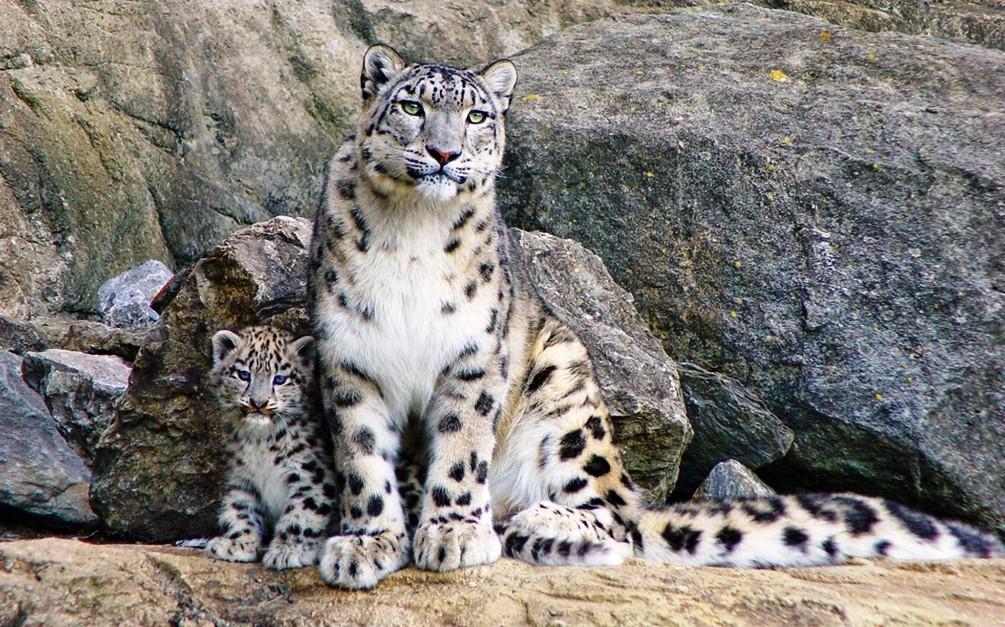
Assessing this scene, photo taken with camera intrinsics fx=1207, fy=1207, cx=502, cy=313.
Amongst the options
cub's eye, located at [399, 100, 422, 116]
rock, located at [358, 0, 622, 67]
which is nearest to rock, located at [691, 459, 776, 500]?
cub's eye, located at [399, 100, 422, 116]

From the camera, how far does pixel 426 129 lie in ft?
15.3

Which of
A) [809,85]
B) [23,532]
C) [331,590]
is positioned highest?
[809,85]

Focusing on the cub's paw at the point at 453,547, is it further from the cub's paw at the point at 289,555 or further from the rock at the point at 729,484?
the rock at the point at 729,484

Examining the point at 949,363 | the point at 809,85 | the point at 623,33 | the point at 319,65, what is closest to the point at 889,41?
the point at 809,85

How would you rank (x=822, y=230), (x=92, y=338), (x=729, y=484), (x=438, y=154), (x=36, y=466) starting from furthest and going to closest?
(x=92, y=338), (x=822, y=230), (x=36, y=466), (x=729, y=484), (x=438, y=154)

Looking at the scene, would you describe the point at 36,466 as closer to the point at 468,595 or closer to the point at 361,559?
the point at 361,559

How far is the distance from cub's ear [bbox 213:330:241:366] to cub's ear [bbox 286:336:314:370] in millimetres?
245

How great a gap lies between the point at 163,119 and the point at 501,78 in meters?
3.58

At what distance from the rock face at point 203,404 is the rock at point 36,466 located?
368 mm

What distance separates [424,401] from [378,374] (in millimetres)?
223

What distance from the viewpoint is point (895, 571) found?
4.59 metres

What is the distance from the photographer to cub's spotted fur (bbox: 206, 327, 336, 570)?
4.69 m

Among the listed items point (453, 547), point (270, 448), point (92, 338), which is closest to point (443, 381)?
point (453, 547)

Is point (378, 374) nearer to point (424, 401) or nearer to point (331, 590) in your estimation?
point (424, 401)
